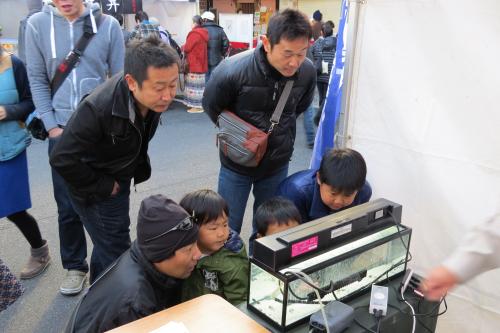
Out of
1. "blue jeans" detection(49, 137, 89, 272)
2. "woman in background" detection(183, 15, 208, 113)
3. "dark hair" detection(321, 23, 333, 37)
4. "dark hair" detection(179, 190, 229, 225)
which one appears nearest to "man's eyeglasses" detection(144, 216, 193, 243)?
"dark hair" detection(179, 190, 229, 225)

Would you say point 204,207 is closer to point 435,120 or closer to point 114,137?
point 114,137

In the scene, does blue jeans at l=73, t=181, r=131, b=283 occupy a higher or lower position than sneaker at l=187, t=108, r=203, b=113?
higher

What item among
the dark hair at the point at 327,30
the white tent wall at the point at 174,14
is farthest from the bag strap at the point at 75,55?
the white tent wall at the point at 174,14

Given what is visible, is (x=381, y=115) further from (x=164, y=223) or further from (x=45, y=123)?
(x=45, y=123)

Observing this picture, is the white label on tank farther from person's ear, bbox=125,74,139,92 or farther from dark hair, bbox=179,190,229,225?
person's ear, bbox=125,74,139,92

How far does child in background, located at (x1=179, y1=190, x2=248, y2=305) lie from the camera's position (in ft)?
5.37

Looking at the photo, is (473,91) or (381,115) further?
(381,115)

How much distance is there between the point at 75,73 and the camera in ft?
6.88

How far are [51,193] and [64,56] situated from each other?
1.91 meters

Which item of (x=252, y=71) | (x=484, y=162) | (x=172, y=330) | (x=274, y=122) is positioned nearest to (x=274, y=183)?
(x=274, y=122)

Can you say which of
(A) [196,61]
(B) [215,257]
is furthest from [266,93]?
(A) [196,61]

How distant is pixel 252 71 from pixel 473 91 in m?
0.89

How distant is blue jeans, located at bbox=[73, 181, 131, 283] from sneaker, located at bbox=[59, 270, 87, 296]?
1.79 feet

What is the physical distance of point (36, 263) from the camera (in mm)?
2611
